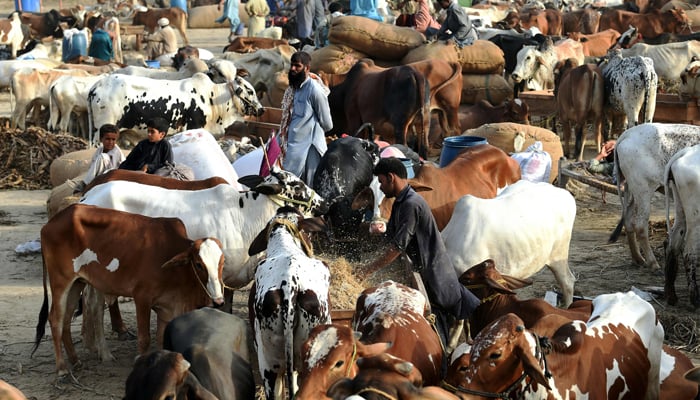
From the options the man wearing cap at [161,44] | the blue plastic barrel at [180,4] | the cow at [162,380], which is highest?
the cow at [162,380]

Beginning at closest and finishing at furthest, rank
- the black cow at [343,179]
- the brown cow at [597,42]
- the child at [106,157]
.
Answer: the black cow at [343,179] < the child at [106,157] < the brown cow at [597,42]

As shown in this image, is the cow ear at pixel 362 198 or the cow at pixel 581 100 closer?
the cow ear at pixel 362 198

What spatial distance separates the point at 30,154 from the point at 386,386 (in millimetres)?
11653

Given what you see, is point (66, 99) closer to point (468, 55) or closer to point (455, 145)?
point (468, 55)

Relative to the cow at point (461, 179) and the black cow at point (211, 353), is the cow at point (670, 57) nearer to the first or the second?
the cow at point (461, 179)

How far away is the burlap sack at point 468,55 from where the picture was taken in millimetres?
16719

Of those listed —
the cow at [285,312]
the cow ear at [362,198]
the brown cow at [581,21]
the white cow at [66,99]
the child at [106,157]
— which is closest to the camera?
the cow at [285,312]

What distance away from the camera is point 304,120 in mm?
9266

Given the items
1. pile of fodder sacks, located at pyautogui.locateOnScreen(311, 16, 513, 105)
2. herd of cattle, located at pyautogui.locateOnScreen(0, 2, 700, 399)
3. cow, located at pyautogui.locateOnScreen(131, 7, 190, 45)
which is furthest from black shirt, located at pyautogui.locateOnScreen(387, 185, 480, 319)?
cow, located at pyautogui.locateOnScreen(131, 7, 190, 45)

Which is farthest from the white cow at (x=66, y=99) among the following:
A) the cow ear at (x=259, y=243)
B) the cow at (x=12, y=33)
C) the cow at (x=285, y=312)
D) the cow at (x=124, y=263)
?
the cow at (x=12, y=33)

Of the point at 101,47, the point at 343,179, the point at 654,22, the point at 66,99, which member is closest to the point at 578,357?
the point at 343,179

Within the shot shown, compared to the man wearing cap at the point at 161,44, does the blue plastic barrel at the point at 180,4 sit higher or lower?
lower

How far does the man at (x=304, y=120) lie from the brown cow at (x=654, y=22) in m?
20.1

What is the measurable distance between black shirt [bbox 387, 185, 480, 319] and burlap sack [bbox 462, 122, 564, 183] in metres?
6.43
